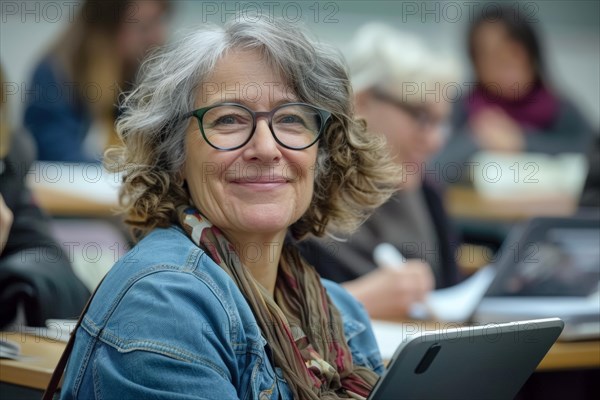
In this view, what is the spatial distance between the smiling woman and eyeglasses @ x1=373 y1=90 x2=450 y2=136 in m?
1.29

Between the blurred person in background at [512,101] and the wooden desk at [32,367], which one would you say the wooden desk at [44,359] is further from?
the blurred person in background at [512,101]

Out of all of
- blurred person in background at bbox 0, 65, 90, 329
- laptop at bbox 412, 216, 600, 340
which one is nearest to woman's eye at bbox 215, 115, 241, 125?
blurred person in background at bbox 0, 65, 90, 329

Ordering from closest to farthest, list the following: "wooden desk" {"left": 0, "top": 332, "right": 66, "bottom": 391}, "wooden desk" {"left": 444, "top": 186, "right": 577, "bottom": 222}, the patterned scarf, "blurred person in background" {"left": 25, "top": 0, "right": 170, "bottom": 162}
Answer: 1. the patterned scarf
2. "wooden desk" {"left": 0, "top": 332, "right": 66, "bottom": 391}
3. "blurred person in background" {"left": 25, "top": 0, "right": 170, "bottom": 162}
4. "wooden desk" {"left": 444, "top": 186, "right": 577, "bottom": 222}

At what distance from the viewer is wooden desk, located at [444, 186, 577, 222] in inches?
173

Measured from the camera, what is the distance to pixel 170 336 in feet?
4.36

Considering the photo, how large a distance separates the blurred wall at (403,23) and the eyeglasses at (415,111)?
163 cm

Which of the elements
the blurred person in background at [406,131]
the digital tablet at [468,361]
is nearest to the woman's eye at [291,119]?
the digital tablet at [468,361]

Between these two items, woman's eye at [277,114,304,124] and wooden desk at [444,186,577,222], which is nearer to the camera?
woman's eye at [277,114,304,124]

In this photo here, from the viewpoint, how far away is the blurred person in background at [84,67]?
4.14 metres

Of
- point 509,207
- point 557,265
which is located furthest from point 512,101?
point 557,265

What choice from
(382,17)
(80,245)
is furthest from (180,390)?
(382,17)

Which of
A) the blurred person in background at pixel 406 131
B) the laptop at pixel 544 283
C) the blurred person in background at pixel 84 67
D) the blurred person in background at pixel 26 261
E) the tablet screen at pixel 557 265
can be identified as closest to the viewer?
the blurred person in background at pixel 26 261

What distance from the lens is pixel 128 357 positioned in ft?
4.33

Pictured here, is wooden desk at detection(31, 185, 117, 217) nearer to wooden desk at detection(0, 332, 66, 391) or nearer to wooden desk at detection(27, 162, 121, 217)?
wooden desk at detection(27, 162, 121, 217)
